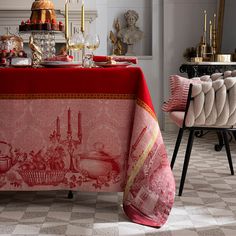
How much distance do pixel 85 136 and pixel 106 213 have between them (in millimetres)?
464

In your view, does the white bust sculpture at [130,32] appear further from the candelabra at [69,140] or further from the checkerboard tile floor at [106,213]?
the candelabra at [69,140]

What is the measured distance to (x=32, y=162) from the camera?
298 cm

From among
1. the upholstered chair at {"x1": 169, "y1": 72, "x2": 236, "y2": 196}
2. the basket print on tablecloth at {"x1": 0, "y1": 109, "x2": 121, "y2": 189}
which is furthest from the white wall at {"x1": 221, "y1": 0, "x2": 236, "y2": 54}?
the basket print on tablecloth at {"x1": 0, "y1": 109, "x2": 121, "y2": 189}

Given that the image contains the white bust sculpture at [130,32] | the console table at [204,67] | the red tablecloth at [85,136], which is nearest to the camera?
the red tablecloth at [85,136]

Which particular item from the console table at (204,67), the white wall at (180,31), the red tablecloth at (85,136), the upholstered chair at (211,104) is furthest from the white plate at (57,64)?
the white wall at (180,31)

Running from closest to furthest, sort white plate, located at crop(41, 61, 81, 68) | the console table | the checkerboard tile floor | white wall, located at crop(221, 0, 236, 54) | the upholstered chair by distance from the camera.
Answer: the checkerboard tile floor, white plate, located at crop(41, 61, 81, 68), the upholstered chair, the console table, white wall, located at crop(221, 0, 236, 54)

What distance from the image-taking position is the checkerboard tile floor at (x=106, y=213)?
105 inches

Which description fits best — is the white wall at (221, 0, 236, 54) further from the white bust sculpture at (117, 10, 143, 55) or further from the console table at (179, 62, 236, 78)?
the white bust sculpture at (117, 10, 143, 55)

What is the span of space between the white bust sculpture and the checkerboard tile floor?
3.59 meters

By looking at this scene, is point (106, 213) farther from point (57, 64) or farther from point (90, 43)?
point (90, 43)

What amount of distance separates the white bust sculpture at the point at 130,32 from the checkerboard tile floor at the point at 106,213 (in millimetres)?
3592

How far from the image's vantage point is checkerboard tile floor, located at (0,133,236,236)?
2.68m

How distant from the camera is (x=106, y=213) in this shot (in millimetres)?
2980

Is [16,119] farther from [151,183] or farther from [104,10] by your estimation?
[104,10]
